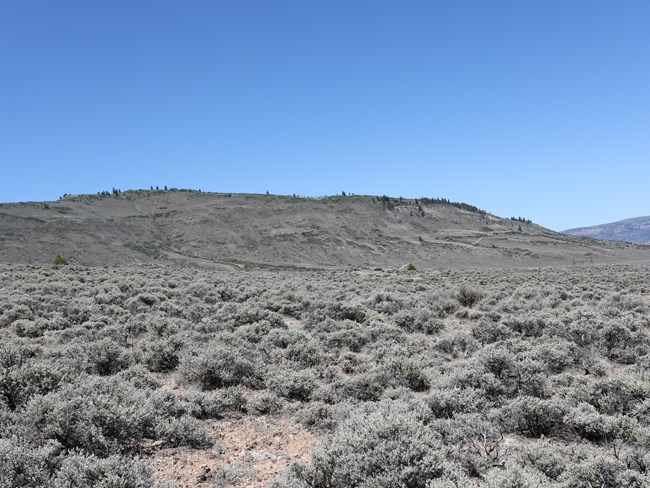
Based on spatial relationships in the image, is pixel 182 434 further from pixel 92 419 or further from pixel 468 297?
pixel 468 297

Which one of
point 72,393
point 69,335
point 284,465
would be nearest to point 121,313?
point 69,335

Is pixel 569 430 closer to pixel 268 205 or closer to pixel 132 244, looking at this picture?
pixel 132 244

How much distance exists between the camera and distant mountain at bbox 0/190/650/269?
6838cm

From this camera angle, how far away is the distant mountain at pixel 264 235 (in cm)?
6838

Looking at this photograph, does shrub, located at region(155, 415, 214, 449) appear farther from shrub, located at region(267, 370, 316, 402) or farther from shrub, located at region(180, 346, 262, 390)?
shrub, located at region(180, 346, 262, 390)

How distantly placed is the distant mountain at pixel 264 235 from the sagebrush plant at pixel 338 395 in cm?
5184

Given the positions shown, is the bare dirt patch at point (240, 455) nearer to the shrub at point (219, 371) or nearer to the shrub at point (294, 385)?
the shrub at point (294, 385)

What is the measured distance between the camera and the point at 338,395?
24.5 ft

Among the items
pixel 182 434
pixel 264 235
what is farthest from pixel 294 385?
pixel 264 235

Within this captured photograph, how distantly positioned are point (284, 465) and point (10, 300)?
13.3m

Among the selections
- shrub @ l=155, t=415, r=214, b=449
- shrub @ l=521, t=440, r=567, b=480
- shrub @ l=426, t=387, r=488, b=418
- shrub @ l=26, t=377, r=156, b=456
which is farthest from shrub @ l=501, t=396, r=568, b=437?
shrub @ l=26, t=377, r=156, b=456

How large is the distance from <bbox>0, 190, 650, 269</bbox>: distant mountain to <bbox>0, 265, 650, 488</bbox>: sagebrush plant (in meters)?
51.8

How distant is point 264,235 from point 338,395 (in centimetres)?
8740

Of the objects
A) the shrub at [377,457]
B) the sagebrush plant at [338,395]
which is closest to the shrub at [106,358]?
the sagebrush plant at [338,395]
